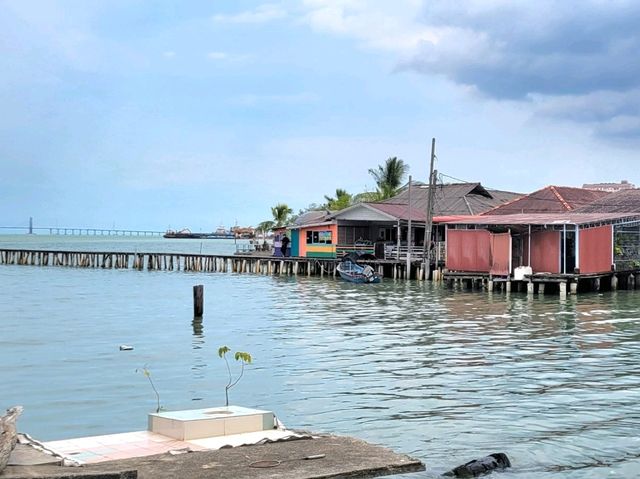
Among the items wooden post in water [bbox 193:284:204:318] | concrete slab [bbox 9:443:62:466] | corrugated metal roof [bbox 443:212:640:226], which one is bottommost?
concrete slab [bbox 9:443:62:466]

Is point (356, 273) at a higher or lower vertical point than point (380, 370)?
higher

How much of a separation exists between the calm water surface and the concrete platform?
1.43 meters

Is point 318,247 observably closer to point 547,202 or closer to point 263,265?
point 263,265

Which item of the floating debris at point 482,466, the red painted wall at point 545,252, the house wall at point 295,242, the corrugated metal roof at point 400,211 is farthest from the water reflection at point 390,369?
the house wall at point 295,242

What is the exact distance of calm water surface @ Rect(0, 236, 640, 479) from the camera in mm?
11766

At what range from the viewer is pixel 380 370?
17.1 metres

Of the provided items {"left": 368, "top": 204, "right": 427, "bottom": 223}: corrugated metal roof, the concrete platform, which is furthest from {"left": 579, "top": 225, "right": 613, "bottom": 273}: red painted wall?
the concrete platform

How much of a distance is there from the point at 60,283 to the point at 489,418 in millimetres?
37499

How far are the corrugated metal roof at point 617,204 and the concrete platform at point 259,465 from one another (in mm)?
37263

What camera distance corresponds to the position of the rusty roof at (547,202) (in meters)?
48.0

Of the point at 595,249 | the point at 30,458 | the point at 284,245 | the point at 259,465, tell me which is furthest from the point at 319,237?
the point at 30,458

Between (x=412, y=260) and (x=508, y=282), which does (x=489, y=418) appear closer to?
(x=508, y=282)

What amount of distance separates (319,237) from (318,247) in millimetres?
635

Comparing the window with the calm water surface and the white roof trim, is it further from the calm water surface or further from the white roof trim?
the calm water surface
